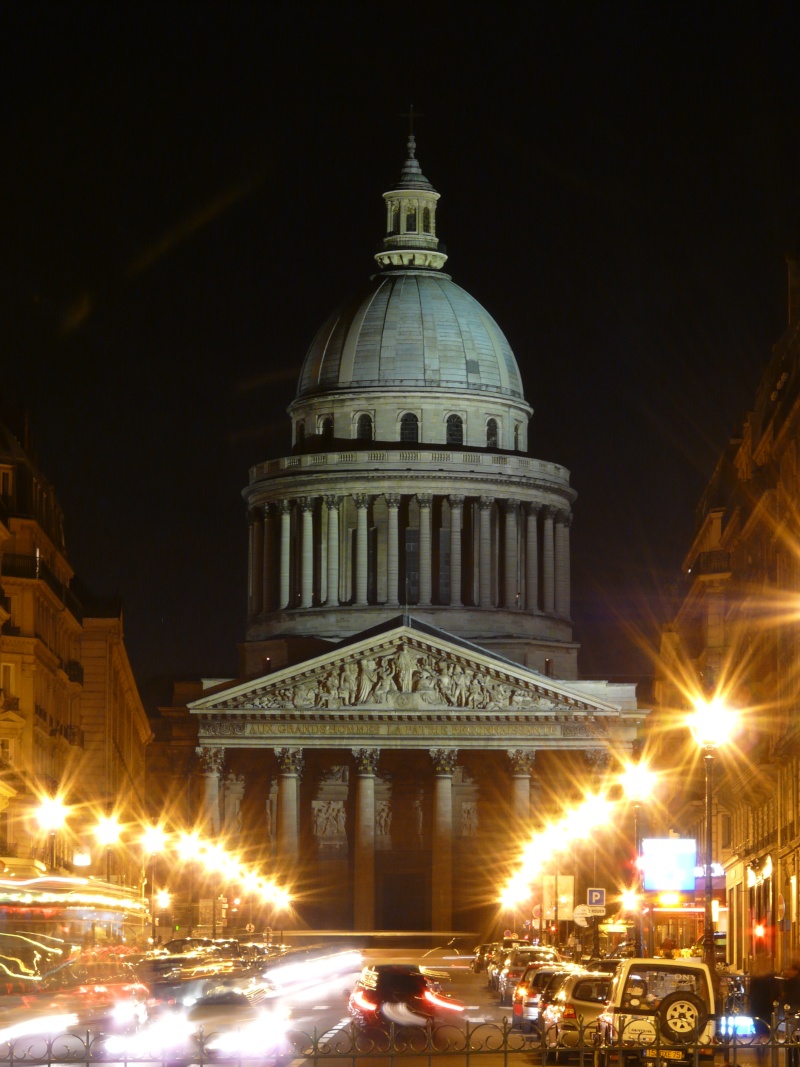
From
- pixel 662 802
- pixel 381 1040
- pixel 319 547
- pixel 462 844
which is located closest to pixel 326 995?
pixel 381 1040

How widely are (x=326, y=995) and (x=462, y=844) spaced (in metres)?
88.9

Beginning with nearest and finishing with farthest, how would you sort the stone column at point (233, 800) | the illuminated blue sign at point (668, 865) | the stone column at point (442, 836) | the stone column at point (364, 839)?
the illuminated blue sign at point (668, 865), the stone column at point (364, 839), the stone column at point (442, 836), the stone column at point (233, 800)

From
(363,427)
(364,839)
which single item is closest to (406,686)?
(364,839)

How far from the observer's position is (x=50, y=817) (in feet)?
306

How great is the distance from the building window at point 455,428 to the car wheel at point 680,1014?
156m

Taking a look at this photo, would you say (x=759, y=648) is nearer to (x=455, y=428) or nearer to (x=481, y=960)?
(x=481, y=960)

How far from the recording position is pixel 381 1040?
49.8 metres

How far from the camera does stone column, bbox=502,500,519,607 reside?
18762cm

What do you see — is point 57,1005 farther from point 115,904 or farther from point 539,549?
point 539,549

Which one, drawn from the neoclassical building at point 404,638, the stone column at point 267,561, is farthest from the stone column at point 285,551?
the stone column at point 267,561

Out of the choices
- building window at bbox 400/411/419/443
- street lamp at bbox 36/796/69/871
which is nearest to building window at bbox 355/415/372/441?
building window at bbox 400/411/419/443

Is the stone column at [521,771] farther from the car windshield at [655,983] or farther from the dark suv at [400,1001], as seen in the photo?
the car windshield at [655,983]

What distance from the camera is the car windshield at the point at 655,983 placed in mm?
41375

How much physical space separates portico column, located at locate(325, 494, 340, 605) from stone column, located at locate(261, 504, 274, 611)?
5184mm
